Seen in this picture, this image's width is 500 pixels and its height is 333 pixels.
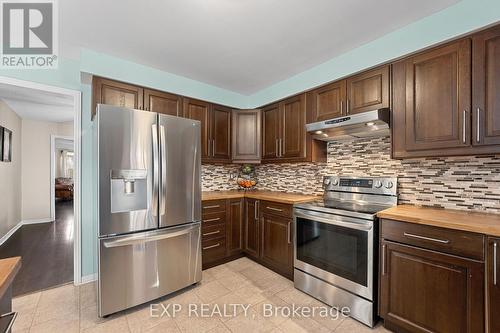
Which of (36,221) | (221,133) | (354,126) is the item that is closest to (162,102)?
(221,133)

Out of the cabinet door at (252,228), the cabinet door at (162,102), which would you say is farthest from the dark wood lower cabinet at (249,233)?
the cabinet door at (162,102)

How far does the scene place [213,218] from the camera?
2836mm

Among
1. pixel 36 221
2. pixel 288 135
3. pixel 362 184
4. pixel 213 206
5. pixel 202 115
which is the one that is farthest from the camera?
pixel 36 221

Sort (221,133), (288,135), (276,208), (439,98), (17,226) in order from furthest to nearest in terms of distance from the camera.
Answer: (17,226), (221,133), (288,135), (276,208), (439,98)

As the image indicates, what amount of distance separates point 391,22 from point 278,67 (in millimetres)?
1198

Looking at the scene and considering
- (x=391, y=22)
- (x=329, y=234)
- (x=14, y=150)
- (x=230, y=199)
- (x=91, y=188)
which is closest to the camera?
(x=391, y=22)

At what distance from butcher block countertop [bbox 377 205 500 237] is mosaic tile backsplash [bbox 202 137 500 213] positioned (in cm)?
13

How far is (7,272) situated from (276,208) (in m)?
2.20

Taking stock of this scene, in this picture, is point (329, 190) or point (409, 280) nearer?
point (409, 280)

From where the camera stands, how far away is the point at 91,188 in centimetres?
259

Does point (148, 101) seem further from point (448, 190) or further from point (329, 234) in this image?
point (448, 190)

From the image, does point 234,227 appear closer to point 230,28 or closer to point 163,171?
point 163,171

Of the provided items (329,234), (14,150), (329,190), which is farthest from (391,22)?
(14,150)

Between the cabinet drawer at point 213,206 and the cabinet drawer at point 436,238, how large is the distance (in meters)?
1.79
